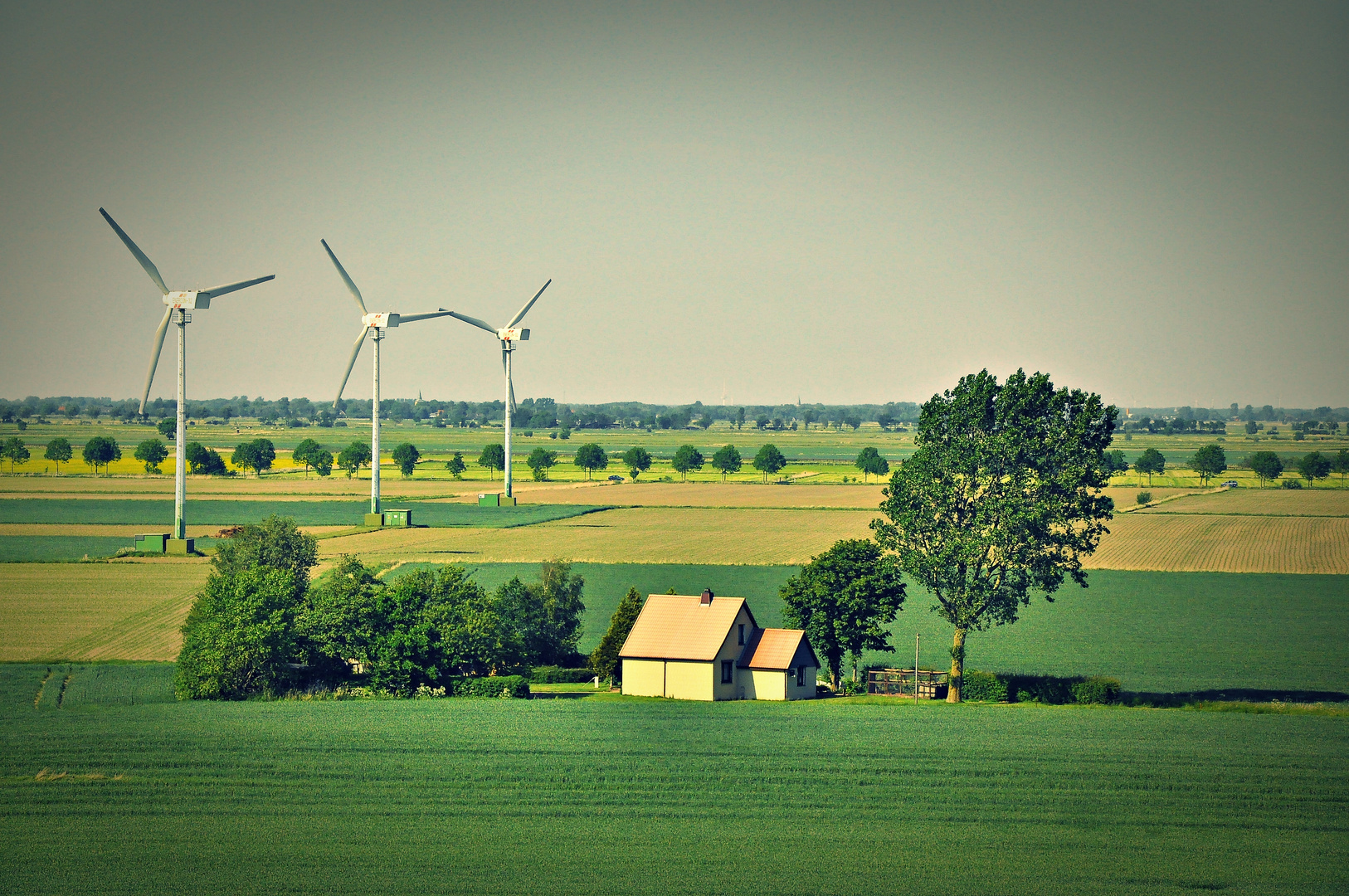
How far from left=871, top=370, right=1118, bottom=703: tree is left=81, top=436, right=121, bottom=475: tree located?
143035mm

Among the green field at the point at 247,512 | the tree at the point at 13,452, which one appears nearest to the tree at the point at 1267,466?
the green field at the point at 247,512

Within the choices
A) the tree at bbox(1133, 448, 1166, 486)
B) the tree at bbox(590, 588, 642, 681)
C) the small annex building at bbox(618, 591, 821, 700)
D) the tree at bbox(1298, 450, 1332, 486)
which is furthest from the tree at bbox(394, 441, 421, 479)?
the small annex building at bbox(618, 591, 821, 700)

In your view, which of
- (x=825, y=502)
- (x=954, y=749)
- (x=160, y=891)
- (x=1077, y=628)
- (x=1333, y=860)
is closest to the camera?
(x=160, y=891)

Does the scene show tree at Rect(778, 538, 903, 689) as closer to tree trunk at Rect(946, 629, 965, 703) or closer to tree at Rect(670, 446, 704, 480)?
tree trunk at Rect(946, 629, 965, 703)

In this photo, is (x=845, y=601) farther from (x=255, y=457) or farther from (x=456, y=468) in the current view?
(x=255, y=457)

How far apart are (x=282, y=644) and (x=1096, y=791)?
32.2 meters

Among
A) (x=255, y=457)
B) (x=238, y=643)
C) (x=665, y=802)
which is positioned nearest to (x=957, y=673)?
(x=665, y=802)

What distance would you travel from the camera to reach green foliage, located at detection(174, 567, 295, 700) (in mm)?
46250

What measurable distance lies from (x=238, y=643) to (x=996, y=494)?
32.8m

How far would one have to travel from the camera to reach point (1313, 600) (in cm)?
7062

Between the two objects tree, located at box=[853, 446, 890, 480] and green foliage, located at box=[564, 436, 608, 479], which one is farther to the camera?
green foliage, located at box=[564, 436, 608, 479]

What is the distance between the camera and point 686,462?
18462cm

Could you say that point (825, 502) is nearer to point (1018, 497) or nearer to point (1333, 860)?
point (1018, 497)

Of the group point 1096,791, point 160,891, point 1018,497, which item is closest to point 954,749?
point 1096,791
